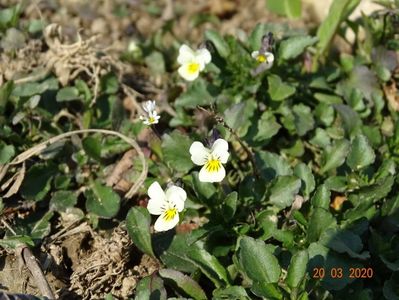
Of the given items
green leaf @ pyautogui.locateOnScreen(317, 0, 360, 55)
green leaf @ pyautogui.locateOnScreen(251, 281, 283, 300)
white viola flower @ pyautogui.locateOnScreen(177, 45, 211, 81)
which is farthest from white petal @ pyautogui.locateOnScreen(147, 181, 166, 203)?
green leaf @ pyautogui.locateOnScreen(317, 0, 360, 55)

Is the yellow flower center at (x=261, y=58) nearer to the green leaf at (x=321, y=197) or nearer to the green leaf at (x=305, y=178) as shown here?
the green leaf at (x=305, y=178)

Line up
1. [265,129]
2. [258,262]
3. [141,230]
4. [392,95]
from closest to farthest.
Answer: [258,262] → [141,230] → [265,129] → [392,95]

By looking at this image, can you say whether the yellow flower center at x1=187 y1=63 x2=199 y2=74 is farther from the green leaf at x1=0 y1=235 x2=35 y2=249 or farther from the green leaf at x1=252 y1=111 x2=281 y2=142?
the green leaf at x1=0 y1=235 x2=35 y2=249

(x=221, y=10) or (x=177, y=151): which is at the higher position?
(x=177, y=151)

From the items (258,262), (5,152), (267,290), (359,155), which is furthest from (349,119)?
(5,152)

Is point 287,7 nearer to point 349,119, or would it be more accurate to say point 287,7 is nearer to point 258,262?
point 349,119

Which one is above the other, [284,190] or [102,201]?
[284,190]

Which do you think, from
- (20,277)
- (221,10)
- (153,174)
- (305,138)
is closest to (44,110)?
(153,174)

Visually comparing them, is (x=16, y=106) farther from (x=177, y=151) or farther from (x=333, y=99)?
(x=333, y=99)
